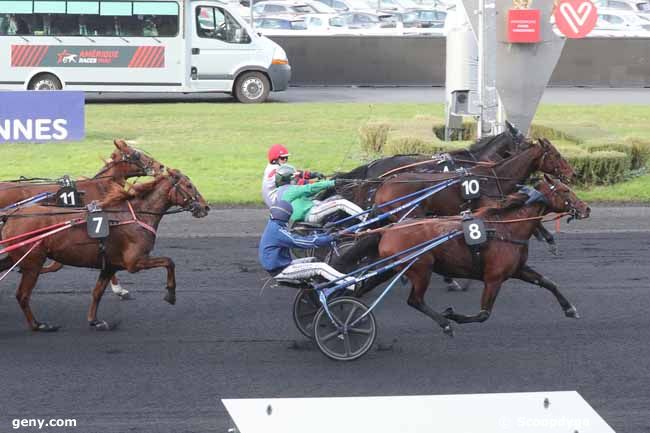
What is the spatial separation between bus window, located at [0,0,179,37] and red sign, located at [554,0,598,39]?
876 centimetres

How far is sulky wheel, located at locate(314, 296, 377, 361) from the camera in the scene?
8391 millimetres

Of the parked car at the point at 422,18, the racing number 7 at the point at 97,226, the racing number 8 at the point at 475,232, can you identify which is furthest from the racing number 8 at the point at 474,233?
the parked car at the point at 422,18

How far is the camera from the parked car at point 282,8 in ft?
132

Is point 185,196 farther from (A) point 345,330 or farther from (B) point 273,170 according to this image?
(A) point 345,330

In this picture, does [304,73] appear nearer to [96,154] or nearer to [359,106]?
[359,106]

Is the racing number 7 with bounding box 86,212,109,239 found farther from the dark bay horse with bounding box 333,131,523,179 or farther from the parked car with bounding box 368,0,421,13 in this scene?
the parked car with bounding box 368,0,421,13

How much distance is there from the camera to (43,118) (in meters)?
17.9

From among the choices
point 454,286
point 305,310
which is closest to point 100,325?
point 305,310

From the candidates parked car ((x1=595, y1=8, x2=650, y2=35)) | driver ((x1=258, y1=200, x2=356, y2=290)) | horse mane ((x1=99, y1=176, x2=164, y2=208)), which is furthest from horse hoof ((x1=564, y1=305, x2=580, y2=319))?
parked car ((x1=595, y1=8, x2=650, y2=35))

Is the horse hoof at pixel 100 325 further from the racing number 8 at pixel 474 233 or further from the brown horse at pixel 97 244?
the racing number 8 at pixel 474 233

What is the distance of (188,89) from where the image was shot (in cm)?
2592

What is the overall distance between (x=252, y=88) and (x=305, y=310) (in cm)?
1766

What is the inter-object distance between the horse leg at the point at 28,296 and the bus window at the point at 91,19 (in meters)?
17.1

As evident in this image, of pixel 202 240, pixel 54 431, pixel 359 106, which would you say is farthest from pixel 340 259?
pixel 359 106
